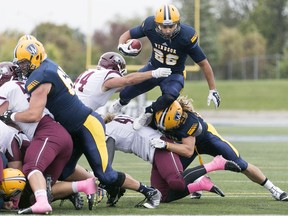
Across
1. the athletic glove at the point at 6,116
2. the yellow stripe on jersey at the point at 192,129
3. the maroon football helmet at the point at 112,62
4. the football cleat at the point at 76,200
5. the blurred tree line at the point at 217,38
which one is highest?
the maroon football helmet at the point at 112,62

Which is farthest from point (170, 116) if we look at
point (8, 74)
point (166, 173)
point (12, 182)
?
point (12, 182)

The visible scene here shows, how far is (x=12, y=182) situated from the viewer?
655cm

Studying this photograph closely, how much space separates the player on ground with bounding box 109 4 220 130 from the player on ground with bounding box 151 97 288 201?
16.4 inches

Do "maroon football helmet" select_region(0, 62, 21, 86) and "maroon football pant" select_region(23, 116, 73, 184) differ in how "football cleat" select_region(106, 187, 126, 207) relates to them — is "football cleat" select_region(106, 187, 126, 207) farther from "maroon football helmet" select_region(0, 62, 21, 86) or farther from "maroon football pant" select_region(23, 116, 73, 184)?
"maroon football helmet" select_region(0, 62, 21, 86)

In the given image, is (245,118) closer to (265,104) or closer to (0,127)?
(265,104)

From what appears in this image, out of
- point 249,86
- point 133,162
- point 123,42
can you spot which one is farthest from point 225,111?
point 123,42

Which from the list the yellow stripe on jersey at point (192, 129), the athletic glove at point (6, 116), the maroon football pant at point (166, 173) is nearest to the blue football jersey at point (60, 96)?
the athletic glove at point (6, 116)

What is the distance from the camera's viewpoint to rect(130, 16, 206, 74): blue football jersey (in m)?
8.40

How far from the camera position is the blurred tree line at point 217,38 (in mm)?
41969

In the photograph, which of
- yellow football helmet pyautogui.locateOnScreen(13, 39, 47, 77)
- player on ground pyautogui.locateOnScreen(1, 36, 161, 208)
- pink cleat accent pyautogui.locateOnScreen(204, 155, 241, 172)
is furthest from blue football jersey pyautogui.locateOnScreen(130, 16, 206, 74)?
yellow football helmet pyautogui.locateOnScreen(13, 39, 47, 77)

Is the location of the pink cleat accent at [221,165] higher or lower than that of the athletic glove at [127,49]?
lower

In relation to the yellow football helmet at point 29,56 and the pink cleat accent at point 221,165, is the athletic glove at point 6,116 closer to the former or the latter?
the yellow football helmet at point 29,56

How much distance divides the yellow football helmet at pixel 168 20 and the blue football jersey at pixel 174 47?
0.46 feet

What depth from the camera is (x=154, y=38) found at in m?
8.56
